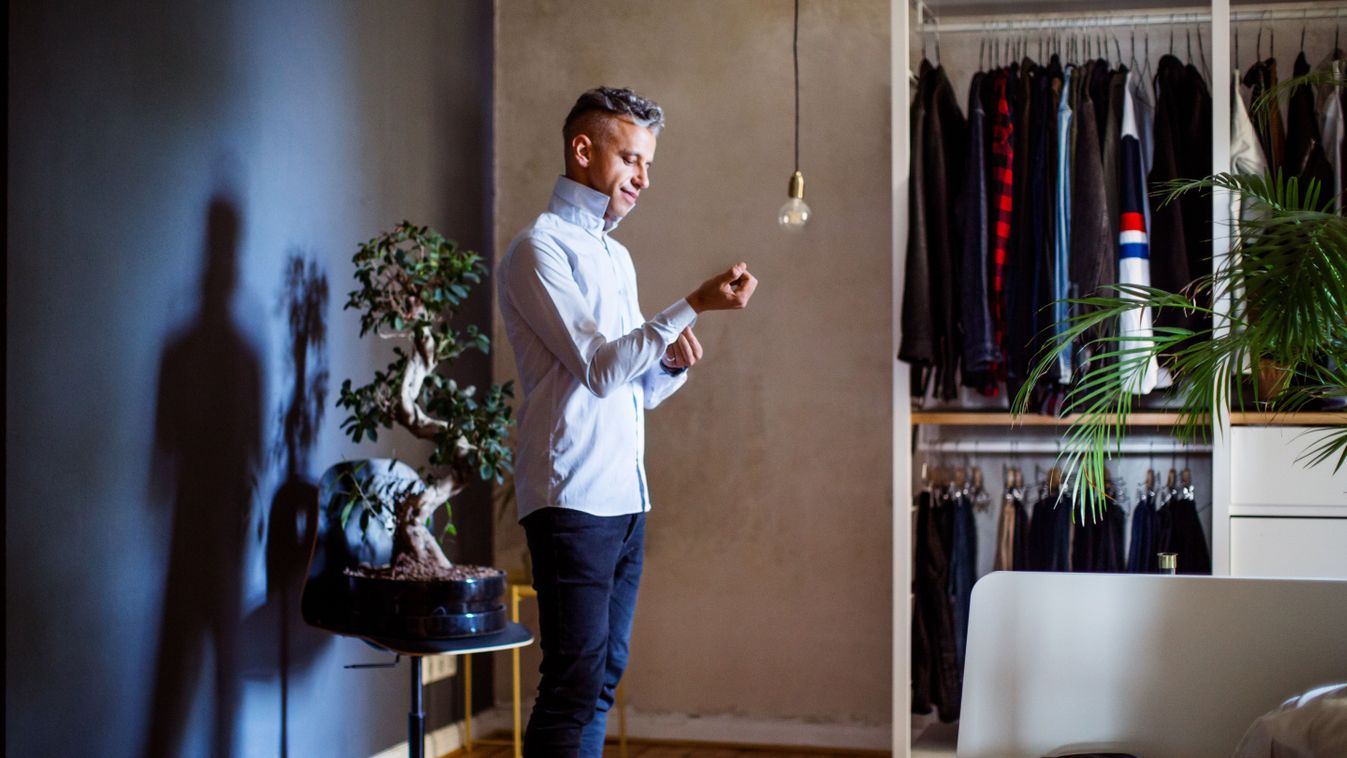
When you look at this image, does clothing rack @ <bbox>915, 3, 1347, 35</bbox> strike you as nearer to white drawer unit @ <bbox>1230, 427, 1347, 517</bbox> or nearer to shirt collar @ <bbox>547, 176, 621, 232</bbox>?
white drawer unit @ <bbox>1230, 427, 1347, 517</bbox>

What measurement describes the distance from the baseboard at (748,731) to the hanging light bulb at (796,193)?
1518mm

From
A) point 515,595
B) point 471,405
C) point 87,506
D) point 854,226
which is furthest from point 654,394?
point 854,226

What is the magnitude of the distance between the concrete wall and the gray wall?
0.93 metres

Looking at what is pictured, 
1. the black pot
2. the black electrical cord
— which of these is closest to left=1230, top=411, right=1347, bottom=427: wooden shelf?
the black electrical cord

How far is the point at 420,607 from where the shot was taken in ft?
8.76

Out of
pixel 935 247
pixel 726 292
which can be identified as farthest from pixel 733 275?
pixel 935 247

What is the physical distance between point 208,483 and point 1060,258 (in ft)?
7.11

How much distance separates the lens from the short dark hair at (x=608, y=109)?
238cm

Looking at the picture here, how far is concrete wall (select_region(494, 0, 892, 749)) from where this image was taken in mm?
3990

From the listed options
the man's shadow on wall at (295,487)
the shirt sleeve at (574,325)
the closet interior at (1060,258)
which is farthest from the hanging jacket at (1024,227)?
the man's shadow on wall at (295,487)

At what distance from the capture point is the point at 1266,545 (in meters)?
3.28

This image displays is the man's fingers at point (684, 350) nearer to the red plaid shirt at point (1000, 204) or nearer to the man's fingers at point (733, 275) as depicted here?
the man's fingers at point (733, 275)

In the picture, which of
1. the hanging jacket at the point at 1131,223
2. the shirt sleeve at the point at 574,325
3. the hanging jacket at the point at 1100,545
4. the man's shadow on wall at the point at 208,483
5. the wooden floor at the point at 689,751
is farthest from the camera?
the wooden floor at the point at 689,751

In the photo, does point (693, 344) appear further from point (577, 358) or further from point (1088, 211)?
point (1088, 211)
